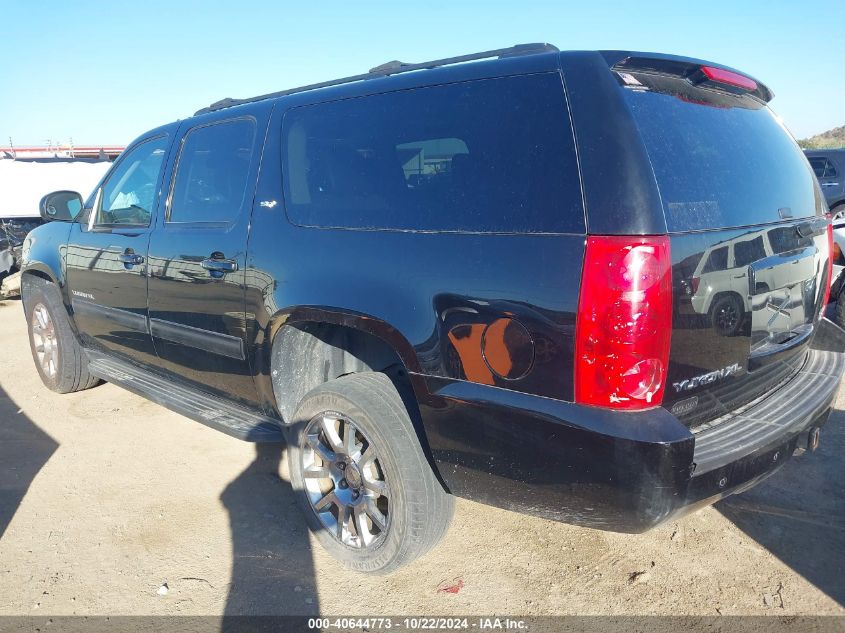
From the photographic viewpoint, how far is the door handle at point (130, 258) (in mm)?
3568

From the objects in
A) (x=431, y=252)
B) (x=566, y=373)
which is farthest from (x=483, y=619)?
(x=431, y=252)

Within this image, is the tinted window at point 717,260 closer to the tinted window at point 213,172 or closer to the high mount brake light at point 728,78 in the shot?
the high mount brake light at point 728,78

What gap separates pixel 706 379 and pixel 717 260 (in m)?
0.39

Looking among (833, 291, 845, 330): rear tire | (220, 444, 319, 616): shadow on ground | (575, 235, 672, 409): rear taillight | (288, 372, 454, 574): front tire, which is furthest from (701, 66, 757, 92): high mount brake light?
(833, 291, 845, 330): rear tire

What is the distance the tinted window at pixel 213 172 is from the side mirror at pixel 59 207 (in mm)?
1454

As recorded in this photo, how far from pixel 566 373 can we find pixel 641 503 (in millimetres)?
460

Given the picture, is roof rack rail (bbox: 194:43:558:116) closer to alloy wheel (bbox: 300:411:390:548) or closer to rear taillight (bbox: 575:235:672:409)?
rear taillight (bbox: 575:235:672:409)

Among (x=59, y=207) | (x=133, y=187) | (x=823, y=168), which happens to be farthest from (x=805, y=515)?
(x=823, y=168)

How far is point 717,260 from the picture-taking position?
197cm

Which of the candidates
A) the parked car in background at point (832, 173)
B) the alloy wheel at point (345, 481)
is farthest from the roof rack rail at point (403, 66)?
the parked car in background at point (832, 173)

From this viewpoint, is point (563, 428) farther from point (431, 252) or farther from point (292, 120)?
point (292, 120)

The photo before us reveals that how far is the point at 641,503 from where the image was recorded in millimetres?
1882

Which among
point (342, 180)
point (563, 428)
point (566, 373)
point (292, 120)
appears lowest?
point (563, 428)

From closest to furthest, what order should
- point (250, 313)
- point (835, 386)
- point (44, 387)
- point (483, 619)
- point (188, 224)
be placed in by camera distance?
point (483, 619)
point (835, 386)
point (250, 313)
point (188, 224)
point (44, 387)
